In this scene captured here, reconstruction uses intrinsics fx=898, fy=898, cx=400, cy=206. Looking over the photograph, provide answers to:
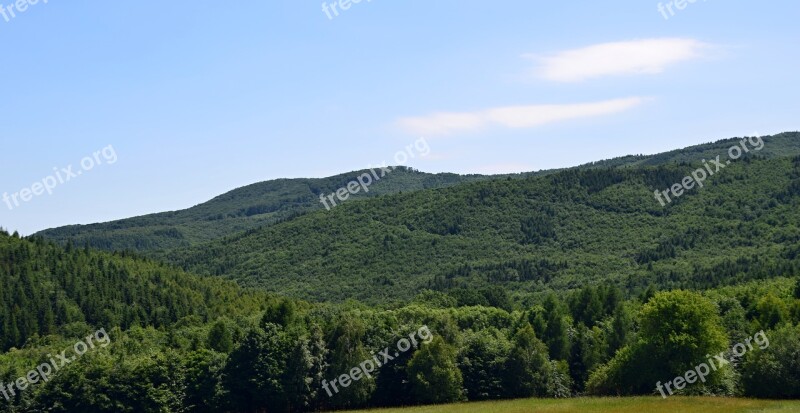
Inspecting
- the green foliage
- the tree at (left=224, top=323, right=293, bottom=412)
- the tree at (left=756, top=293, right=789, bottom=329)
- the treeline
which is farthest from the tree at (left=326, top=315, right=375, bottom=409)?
the tree at (left=756, top=293, right=789, bottom=329)

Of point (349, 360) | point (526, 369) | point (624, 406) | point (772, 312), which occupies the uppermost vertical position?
point (349, 360)

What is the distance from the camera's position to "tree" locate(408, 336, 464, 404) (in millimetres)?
97375

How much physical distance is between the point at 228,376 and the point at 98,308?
338 ft

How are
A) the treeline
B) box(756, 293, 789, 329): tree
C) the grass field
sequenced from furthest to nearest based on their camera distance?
box(756, 293, 789, 329): tree → the treeline → the grass field

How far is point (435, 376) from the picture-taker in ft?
319

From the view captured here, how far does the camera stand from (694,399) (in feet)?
274

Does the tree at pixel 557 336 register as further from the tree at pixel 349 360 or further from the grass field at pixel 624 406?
the tree at pixel 349 360

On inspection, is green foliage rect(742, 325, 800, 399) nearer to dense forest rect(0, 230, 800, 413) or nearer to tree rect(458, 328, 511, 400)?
dense forest rect(0, 230, 800, 413)

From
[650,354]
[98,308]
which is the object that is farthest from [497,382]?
[98,308]

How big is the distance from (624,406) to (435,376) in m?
22.8

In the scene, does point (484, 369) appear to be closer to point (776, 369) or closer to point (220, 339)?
point (776, 369)

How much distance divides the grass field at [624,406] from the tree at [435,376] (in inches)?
175

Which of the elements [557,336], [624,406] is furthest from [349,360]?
[624,406]

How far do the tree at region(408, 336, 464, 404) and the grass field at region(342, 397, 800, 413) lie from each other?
4.45 meters
